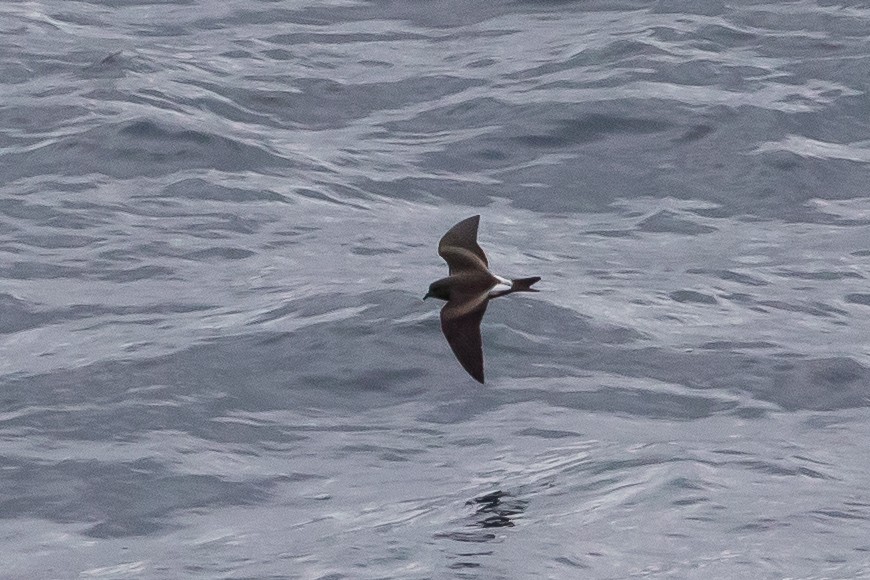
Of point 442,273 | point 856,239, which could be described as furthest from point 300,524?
point 856,239

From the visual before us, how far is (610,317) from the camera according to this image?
483 inches

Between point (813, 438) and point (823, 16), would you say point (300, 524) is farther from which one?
point (823, 16)

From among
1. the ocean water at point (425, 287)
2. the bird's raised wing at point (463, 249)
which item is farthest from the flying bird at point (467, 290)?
the ocean water at point (425, 287)

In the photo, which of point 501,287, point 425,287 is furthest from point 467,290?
point 425,287

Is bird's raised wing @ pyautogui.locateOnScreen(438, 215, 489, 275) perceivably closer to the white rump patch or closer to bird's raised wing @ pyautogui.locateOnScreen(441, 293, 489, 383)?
the white rump patch

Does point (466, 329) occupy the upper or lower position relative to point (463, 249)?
lower

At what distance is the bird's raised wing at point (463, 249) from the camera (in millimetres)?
10250

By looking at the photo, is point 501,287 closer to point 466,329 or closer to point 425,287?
point 466,329

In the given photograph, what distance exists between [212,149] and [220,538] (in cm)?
688

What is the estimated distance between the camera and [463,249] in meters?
10.4

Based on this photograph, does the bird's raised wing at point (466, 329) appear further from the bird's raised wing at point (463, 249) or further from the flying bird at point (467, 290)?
the bird's raised wing at point (463, 249)

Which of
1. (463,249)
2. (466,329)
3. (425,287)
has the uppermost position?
(463,249)

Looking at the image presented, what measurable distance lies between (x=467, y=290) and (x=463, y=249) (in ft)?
1.82

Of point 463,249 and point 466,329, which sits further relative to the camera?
point 463,249
